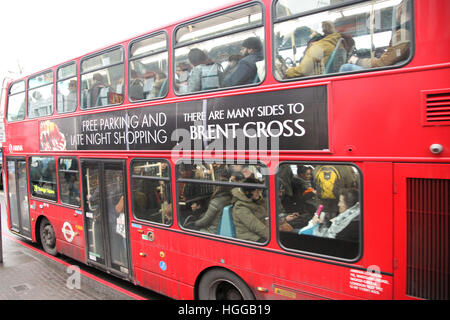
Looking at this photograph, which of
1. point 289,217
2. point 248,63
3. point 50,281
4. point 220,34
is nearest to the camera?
point 289,217

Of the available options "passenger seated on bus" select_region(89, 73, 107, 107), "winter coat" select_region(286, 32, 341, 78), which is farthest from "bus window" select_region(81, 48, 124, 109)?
"winter coat" select_region(286, 32, 341, 78)

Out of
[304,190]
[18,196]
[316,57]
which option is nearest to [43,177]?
[18,196]

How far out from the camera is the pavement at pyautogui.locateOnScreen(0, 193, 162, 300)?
17.4ft

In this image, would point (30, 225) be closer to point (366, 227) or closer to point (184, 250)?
point (184, 250)

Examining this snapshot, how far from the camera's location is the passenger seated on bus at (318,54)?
308 centimetres

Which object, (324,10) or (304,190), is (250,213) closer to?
(304,190)

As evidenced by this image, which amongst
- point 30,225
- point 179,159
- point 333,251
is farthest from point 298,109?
point 30,225

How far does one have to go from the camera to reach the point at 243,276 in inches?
149

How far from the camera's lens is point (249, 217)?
12.1ft

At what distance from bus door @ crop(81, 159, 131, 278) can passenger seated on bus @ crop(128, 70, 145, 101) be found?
1.12 meters

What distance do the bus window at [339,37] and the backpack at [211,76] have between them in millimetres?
800

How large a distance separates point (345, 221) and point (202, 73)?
2.44 m

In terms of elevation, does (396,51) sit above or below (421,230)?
above
